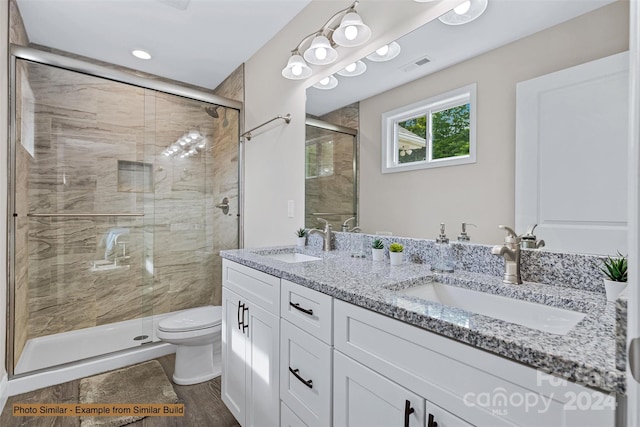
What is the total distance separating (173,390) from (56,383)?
2.70 ft

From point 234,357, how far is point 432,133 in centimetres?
146

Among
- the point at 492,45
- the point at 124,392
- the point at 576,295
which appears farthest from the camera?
the point at 124,392

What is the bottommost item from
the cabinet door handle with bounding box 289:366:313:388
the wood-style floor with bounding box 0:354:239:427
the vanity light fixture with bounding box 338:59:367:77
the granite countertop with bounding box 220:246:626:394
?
the wood-style floor with bounding box 0:354:239:427

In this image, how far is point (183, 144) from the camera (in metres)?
2.85

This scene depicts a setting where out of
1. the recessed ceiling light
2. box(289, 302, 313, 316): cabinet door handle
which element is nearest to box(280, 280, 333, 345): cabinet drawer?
box(289, 302, 313, 316): cabinet door handle

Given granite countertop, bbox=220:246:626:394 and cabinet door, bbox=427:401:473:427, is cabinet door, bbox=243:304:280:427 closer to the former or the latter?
granite countertop, bbox=220:246:626:394

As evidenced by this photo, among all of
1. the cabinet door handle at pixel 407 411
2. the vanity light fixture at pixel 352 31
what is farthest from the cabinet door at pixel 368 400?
the vanity light fixture at pixel 352 31

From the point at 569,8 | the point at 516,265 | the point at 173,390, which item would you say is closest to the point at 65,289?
the point at 173,390

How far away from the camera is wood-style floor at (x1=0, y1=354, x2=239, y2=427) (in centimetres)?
168

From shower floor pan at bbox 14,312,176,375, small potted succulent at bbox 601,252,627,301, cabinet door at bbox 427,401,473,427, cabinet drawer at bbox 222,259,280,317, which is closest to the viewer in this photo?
cabinet door at bbox 427,401,473,427

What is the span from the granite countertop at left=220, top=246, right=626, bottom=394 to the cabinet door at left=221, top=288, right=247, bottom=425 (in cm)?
38

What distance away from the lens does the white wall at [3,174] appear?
182 cm

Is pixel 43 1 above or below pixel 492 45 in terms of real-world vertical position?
above

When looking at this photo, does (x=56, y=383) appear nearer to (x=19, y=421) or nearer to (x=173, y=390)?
(x=19, y=421)
